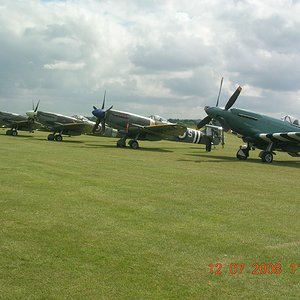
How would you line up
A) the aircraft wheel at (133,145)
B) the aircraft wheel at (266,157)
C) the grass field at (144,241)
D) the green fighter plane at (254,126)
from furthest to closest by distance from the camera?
the aircraft wheel at (133,145) < the green fighter plane at (254,126) < the aircraft wheel at (266,157) < the grass field at (144,241)

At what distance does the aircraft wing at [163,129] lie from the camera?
88.0ft

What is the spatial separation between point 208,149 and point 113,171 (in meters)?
14.8

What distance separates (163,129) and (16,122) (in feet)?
56.8

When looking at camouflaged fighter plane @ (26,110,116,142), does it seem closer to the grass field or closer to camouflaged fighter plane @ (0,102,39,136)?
camouflaged fighter plane @ (0,102,39,136)

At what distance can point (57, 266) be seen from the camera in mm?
4359

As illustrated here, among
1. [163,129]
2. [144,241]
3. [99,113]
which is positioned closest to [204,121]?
[163,129]

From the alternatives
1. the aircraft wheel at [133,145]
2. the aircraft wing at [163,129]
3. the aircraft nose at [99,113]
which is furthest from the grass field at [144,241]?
the aircraft nose at [99,113]

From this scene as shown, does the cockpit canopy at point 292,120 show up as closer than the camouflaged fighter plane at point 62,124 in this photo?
Yes
